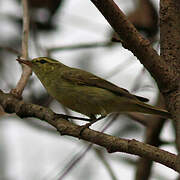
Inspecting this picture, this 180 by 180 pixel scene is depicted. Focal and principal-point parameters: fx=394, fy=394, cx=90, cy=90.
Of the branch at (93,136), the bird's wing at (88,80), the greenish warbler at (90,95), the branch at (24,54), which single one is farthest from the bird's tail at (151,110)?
the branch at (24,54)

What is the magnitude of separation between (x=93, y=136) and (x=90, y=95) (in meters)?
1.67

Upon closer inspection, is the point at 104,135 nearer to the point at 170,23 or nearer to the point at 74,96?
the point at 170,23

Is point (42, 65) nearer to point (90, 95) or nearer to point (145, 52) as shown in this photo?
point (90, 95)

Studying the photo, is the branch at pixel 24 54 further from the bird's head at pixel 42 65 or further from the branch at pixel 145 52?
the branch at pixel 145 52

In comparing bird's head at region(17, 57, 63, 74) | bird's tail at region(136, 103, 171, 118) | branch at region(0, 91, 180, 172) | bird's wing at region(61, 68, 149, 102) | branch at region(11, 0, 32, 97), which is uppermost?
branch at region(11, 0, 32, 97)

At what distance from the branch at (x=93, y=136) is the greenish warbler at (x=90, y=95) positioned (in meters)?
1.05

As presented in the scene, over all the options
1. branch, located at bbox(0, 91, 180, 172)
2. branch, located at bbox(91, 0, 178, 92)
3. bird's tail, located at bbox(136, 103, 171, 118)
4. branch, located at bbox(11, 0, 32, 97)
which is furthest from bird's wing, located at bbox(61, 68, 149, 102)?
branch, located at bbox(91, 0, 178, 92)

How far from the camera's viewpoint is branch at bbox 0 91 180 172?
2.58 m

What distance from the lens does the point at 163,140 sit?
4.70 m

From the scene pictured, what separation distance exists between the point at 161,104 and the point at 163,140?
1.50ft

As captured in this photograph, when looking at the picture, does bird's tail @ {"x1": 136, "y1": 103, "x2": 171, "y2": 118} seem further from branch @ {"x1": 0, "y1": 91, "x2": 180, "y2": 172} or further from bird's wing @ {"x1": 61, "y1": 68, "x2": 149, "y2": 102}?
branch @ {"x1": 0, "y1": 91, "x2": 180, "y2": 172}

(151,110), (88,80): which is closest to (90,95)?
(88,80)

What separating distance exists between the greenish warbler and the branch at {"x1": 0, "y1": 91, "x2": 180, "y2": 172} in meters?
1.05

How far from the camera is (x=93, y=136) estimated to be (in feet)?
9.84
